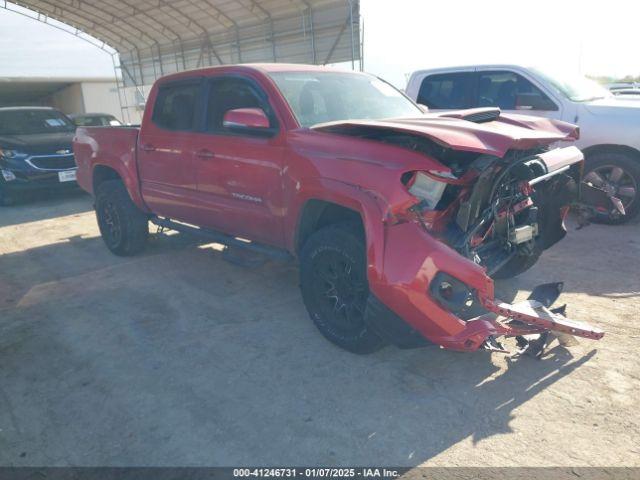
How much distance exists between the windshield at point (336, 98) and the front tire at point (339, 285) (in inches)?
39.2

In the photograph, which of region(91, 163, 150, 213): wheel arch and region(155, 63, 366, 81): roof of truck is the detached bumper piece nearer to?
region(155, 63, 366, 81): roof of truck

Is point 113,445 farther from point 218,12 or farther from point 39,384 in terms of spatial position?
point 218,12

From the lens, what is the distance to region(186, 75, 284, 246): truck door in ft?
12.7

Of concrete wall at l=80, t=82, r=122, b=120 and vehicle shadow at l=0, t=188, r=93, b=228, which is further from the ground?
concrete wall at l=80, t=82, r=122, b=120

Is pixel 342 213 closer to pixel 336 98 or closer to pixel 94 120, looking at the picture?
pixel 336 98

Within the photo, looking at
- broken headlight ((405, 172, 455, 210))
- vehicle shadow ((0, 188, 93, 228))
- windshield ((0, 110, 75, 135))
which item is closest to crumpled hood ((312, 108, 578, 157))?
broken headlight ((405, 172, 455, 210))

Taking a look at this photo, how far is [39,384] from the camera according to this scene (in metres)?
3.32

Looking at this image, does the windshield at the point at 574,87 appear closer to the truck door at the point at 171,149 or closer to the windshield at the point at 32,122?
the truck door at the point at 171,149

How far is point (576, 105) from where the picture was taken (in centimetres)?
646

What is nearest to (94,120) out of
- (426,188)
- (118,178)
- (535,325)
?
(118,178)

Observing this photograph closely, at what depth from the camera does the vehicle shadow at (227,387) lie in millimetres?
2641

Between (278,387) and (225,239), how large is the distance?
1.89 meters

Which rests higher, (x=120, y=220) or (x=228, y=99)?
(x=228, y=99)

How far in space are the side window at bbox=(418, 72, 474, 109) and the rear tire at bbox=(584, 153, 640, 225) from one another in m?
1.88
